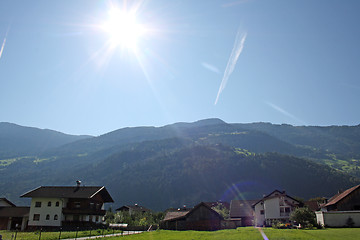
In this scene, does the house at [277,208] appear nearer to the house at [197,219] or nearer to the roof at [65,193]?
the house at [197,219]

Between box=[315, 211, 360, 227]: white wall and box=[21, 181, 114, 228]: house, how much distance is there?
133 feet

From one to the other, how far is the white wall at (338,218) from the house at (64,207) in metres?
40.6

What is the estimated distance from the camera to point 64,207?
55.1 m

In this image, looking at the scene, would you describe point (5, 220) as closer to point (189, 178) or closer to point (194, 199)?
point (194, 199)

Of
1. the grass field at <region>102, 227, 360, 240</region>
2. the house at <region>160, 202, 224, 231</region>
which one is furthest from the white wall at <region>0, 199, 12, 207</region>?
the grass field at <region>102, 227, 360, 240</region>

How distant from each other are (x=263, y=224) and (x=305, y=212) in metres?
29.5

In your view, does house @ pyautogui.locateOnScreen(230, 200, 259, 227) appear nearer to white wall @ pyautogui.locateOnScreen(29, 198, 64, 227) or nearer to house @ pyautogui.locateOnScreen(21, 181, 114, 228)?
house @ pyautogui.locateOnScreen(21, 181, 114, 228)

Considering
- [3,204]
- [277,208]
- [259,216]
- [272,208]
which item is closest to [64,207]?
[3,204]

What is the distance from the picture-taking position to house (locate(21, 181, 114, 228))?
178 ft

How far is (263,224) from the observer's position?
7212 centimetres

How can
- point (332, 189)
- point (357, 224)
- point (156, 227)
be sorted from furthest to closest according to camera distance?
point (332, 189) < point (156, 227) < point (357, 224)

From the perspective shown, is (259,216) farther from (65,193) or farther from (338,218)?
(65,193)

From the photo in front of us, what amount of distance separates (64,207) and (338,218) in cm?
4846

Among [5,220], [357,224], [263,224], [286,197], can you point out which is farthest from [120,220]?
[357,224]
